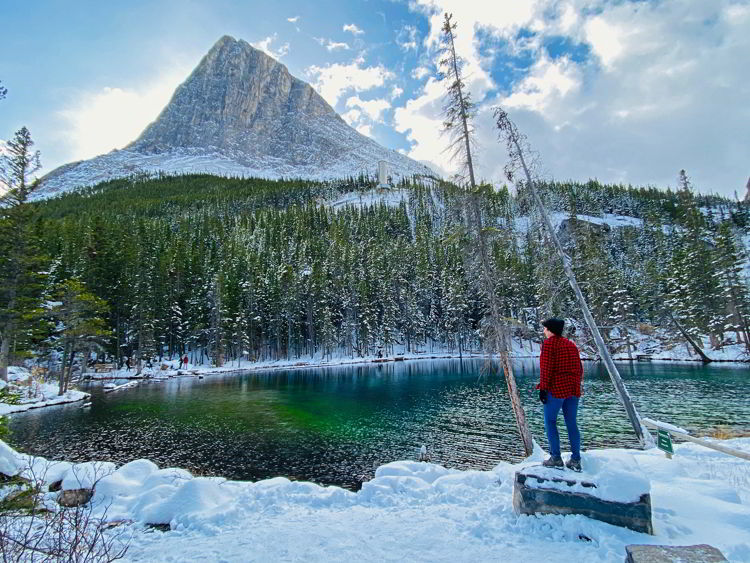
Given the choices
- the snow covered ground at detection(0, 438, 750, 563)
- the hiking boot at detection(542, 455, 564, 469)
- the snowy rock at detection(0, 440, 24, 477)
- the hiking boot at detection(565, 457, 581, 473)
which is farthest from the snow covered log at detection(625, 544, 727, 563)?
the snowy rock at detection(0, 440, 24, 477)

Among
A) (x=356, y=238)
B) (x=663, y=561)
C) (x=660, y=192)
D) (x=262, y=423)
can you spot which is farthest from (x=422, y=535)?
(x=660, y=192)

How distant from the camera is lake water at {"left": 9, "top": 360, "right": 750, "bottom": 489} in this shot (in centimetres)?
1531

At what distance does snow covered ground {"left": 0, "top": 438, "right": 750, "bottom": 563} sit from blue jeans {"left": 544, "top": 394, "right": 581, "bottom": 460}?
390 mm

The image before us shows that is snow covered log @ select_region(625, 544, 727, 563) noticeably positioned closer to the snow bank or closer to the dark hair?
the snow bank

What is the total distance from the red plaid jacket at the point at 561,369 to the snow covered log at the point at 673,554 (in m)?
2.27

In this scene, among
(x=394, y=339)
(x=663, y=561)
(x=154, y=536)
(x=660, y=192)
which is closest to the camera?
(x=663, y=561)

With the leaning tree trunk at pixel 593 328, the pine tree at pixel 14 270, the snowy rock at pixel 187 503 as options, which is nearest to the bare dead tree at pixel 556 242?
the leaning tree trunk at pixel 593 328

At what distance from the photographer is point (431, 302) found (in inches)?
2936

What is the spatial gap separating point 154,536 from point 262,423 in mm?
16546

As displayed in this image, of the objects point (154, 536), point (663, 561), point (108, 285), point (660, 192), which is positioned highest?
point (660, 192)

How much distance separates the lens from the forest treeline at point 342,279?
65.7 feet

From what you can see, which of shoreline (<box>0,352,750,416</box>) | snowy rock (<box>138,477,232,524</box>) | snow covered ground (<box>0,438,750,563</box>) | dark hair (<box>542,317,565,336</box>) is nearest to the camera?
snow covered ground (<box>0,438,750,563</box>)

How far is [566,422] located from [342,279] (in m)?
68.6

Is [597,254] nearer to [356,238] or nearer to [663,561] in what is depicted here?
[663,561]
